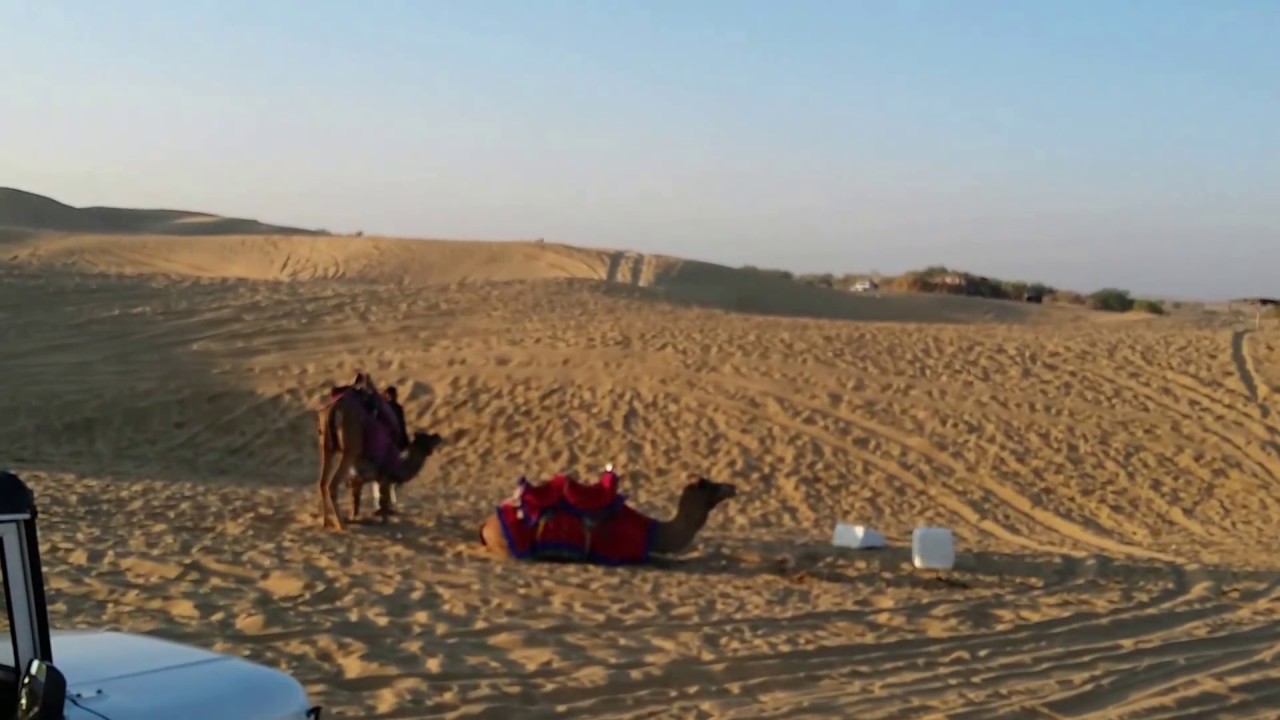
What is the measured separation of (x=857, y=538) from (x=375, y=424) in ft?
14.0

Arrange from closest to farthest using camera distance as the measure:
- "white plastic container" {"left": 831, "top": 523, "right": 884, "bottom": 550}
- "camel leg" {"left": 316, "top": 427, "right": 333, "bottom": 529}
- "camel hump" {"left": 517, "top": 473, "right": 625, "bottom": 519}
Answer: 1. "camel hump" {"left": 517, "top": 473, "right": 625, "bottom": 519}
2. "white plastic container" {"left": 831, "top": 523, "right": 884, "bottom": 550}
3. "camel leg" {"left": 316, "top": 427, "right": 333, "bottom": 529}

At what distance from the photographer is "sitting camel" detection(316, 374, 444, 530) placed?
1193 centimetres

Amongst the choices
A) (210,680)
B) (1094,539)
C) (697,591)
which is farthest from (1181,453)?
(210,680)

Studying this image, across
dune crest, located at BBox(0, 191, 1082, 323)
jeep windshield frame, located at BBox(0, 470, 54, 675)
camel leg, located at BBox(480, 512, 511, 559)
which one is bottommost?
camel leg, located at BBox(480, 512, 511, 559)

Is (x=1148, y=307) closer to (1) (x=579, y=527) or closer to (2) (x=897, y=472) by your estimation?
(2) (x=897, y=472)

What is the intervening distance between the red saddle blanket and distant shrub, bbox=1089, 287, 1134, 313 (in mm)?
43508

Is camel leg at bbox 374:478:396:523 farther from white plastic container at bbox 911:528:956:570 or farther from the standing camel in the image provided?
white plastic container at bbox 911:528:956:570

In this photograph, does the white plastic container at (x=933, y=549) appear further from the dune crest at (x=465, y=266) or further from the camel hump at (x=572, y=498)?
the dune crest at (x=465, y=266)

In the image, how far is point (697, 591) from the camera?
380 inches

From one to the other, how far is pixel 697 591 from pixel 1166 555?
4.82 meters

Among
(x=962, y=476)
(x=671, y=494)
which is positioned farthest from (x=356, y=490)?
(x=962, y=476)

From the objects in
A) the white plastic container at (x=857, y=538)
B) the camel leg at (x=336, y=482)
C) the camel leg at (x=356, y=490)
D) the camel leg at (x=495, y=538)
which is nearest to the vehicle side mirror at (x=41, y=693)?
the camel leg at (x=495, y=538)

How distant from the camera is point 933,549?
35.3 feet

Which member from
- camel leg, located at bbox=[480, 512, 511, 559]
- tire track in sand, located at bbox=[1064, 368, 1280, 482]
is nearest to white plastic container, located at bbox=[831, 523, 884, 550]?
camel leg, located at bbox=[480, 512, 511, 559]
